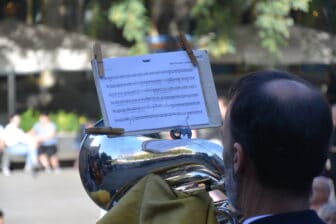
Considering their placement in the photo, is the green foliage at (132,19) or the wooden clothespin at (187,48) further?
the green foliage at (132,19)

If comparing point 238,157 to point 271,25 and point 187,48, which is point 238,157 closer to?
point 187,48

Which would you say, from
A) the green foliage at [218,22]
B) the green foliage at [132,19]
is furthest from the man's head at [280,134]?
the green foliage at [132,19]

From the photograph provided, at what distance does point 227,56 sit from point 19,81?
7.20 meters

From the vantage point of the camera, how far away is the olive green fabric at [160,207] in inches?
53.6

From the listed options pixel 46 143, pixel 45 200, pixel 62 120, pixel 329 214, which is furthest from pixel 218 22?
pixel 329 214

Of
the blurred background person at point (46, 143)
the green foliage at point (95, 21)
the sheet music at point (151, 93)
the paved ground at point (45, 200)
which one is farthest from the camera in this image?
the green foliage at point (95, 21)

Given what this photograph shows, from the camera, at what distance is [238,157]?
4.26 feet

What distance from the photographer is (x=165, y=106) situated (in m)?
1.62

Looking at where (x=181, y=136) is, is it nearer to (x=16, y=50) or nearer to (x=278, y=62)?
(x=278, y=62)

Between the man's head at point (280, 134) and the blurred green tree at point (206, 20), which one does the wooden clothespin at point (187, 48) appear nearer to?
the man's head at point (280, 134)

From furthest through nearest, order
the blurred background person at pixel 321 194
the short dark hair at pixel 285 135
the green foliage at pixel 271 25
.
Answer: the green foliage at pixel 271 25, the blurred background person at pixel 321 194, the short dark hair at pixel 285 135

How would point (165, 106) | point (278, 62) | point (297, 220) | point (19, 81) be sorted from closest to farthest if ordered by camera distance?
point (297, 220)
point (165, 106)
point (278, 62)
point (19, 81)

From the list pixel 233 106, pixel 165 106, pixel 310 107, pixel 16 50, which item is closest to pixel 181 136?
pixel 165 106

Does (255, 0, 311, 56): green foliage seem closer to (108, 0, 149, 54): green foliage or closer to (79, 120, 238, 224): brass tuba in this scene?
(108, 0, 149, 54): green foliage
